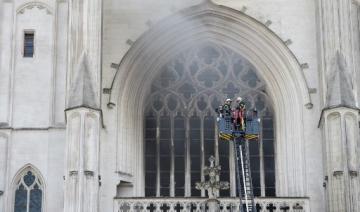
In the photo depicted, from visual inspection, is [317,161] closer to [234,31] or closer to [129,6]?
[234,31]

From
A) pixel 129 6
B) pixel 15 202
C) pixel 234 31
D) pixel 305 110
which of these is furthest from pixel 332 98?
pixel 15 202

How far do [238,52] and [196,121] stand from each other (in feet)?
7.99

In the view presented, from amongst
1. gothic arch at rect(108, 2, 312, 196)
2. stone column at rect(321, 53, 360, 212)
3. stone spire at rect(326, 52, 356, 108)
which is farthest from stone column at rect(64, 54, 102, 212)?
stone spire at rect(326, 52, 356, 108)

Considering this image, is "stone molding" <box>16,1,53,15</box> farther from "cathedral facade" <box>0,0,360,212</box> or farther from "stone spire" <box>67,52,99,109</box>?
"stone spire" <box>67,52,99,109</box>

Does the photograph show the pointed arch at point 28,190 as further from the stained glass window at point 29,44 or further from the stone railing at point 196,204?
the stained glass window at point 29,44

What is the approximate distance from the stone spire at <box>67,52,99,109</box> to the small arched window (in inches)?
117

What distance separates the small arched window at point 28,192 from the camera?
37.7m

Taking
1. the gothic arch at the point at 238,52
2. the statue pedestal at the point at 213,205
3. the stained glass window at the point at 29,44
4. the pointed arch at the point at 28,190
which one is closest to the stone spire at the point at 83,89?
the gothic arch at the point at 238,52

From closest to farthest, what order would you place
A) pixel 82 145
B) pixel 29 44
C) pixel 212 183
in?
pixel 82 145
pixel 212 183
pixel 29 44

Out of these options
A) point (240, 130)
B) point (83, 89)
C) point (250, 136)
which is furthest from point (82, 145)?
point (250, 136)

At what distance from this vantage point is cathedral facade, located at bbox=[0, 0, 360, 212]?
3653cm

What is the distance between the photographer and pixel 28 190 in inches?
1489

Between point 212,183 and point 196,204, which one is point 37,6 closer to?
point 196,204

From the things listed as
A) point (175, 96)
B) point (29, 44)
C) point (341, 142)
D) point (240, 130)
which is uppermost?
point (29, 44)
